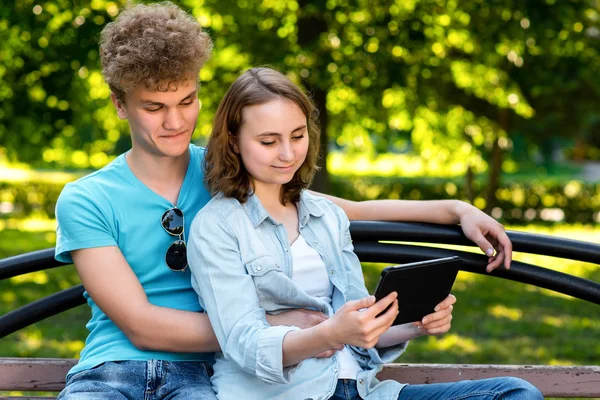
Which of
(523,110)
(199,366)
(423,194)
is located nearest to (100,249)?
(199,366)

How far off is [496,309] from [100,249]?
711 cm

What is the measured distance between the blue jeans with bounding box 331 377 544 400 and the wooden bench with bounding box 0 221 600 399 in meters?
0.27

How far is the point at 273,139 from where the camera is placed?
2410mm

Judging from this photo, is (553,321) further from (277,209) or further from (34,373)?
(34,373)

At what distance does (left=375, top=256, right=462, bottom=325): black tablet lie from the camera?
2.02 metres

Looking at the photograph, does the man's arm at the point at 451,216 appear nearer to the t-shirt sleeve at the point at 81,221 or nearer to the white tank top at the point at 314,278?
the white tank top at the point at 314,278

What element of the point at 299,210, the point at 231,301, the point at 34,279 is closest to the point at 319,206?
the point at 299,210

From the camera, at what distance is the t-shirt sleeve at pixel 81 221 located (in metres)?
2.36

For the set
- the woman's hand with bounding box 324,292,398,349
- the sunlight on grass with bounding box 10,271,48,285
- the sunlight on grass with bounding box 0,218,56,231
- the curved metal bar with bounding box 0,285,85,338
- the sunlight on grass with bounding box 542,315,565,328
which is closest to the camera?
the woman's hand with bounding box 324,292,398,349

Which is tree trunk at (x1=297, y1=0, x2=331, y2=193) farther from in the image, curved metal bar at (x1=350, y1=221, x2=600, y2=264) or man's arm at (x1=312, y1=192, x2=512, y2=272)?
curved metal bar at (x1=350, y1=221, x2=600, y2=264)

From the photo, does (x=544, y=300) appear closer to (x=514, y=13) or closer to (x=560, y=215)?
(x=514, y=13)

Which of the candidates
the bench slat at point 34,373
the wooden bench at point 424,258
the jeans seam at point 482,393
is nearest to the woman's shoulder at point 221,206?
the wooden bench at point 424,258

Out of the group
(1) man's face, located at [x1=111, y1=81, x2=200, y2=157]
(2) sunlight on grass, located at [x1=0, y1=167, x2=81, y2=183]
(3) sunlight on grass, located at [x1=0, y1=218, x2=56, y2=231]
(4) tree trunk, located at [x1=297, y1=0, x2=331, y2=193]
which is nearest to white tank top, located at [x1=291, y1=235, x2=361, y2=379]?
(1) man's face, located at [x1=111, y1=81, x2=200, y2=157]

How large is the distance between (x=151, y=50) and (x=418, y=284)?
972mm
